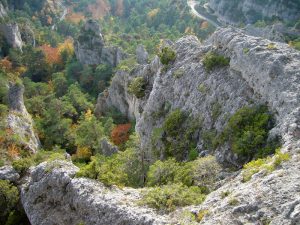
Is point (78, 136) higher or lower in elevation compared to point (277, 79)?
lower

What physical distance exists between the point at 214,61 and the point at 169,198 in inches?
700

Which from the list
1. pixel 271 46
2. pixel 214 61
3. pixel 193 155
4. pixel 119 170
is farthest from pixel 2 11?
pixel 193 155

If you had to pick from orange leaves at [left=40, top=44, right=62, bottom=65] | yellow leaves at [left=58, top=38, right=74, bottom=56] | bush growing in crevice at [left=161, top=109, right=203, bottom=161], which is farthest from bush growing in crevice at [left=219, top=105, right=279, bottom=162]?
yellow leaves at [left=58, top=38, right=74, bottom=56]

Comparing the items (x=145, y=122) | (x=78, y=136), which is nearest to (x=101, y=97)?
(x=78, y=136)

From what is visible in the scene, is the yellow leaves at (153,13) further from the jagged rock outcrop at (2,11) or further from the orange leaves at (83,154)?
the orange leaves at (83,154)

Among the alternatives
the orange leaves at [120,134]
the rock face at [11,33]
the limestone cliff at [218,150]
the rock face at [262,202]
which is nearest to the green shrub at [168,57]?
the limestone cliff at [218,150]

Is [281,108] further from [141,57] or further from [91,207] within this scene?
[141,57]

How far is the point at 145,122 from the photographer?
3788 cm

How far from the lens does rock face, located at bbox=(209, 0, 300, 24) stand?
11531cm

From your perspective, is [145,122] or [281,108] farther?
[145,122]

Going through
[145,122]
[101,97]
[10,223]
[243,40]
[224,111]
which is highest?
[243,40]

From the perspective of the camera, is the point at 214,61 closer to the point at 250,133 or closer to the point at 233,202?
the point at 250,133

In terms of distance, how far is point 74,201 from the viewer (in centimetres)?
2295

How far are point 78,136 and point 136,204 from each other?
139ft
